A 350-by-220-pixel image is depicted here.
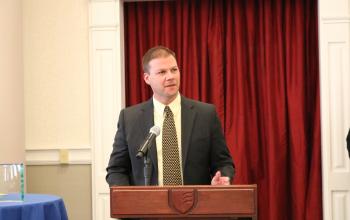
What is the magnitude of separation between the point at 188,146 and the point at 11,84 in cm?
237

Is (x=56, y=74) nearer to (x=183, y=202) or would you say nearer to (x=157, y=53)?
(x=157, y=53)

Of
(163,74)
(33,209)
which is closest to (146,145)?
(163,74)

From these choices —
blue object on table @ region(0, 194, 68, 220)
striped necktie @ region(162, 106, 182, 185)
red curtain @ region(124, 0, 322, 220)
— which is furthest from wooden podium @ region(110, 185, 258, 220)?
red curtain @ region(124, 0, 322, 220)

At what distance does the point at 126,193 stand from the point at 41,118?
3.13 metres

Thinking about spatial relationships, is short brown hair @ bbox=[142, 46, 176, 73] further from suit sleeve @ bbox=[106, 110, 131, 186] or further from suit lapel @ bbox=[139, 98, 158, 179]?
suit sleeve @ bbox=[106, 110, 131, 186]

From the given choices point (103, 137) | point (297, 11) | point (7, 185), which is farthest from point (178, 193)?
point (297, 11)

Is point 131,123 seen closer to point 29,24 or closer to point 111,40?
point 111,40

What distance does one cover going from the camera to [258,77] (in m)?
5.05

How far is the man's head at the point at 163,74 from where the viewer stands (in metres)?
2.87

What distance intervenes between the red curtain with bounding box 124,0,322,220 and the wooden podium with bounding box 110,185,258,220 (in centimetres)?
300

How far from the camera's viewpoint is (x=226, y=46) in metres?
5.09

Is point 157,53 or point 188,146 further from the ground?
point 157,53

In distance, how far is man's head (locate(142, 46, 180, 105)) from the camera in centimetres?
287

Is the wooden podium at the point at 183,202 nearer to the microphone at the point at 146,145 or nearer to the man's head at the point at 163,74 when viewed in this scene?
the microphone at the point at 146,145
